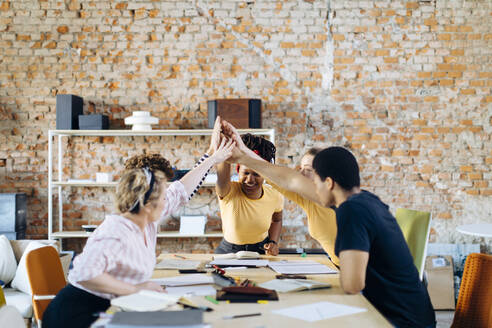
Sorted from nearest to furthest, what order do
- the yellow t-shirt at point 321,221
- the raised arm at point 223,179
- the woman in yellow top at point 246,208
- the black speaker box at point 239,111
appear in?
the yellow t-shirt at point 321,221, the raised arm at point 223,179, the woman in yellow top at point 246,208, the black speaker box at point 239,111

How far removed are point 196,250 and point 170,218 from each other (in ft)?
1.42

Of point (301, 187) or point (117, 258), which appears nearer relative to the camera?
point (117, 258)

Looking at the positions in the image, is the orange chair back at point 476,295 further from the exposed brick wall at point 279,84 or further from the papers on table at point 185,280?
the exposed brick wall at point 279,84

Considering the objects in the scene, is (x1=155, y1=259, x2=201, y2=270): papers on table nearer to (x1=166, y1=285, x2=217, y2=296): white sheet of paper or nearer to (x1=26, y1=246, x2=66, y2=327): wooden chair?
(x1=166, y1=285, x2=217, y2=296): white sheet of paper

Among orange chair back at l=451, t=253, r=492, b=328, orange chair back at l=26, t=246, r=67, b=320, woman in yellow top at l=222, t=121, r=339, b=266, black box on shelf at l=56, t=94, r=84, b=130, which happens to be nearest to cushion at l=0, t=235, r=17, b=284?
black box on shelf at l=56, t=94, r=84, b=130

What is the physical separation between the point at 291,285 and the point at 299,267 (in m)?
0.46

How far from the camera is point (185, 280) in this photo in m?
1.98

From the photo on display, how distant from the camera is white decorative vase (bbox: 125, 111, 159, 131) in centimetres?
430

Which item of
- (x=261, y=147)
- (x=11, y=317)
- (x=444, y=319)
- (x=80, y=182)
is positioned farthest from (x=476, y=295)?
(x=80, y=182)

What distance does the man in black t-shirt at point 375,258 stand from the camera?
5.38 ft

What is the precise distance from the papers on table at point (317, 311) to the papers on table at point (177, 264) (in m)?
0.86

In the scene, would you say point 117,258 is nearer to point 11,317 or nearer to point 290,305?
point 11,317

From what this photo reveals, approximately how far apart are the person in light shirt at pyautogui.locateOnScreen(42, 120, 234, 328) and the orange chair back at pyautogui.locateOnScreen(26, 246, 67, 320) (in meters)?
0.46

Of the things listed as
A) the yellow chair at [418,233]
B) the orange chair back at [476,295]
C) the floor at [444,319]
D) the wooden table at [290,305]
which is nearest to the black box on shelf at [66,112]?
the wooden table at [290,305]
